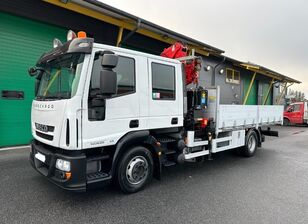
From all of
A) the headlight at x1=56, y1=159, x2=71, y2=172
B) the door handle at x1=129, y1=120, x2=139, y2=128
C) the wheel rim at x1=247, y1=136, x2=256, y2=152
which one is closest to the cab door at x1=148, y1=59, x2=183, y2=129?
the door handle at x1=129, y1=120, x2=139, y2=128

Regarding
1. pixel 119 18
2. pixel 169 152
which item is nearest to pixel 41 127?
pixel 169 152

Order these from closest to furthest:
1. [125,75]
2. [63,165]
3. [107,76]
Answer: [107,76] < [63,165] < [125,75]

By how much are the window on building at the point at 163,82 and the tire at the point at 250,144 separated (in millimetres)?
3455

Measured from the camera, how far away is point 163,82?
399 cm

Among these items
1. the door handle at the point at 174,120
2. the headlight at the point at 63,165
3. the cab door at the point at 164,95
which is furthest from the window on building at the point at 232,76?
the headlight at the point at 63,165

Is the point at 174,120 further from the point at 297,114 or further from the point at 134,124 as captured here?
the point at 297,114

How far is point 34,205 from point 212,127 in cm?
385

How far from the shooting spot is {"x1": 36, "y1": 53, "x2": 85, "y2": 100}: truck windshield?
298 cm

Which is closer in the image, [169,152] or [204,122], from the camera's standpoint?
[169,152]

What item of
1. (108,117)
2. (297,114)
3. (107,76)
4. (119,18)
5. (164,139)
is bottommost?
(164,139)

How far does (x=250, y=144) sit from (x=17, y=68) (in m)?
7.71

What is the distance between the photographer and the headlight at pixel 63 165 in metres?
2.86

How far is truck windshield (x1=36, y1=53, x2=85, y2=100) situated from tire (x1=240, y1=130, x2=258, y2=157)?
5.25 m

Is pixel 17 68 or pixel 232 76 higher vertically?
pixel 232 76
